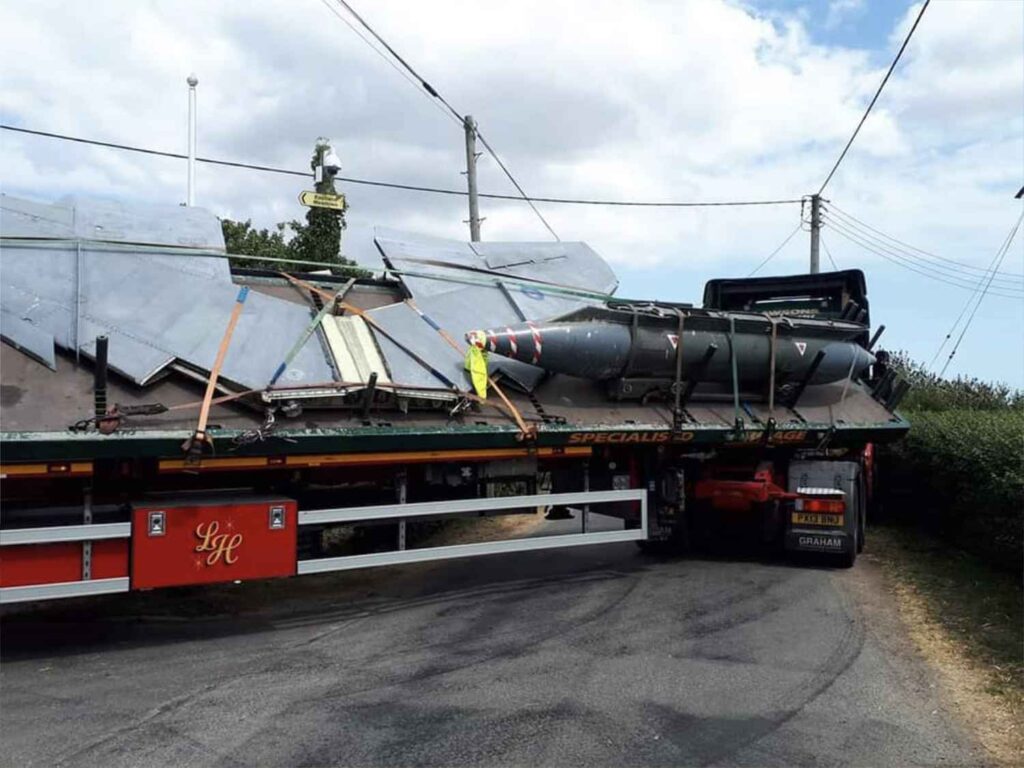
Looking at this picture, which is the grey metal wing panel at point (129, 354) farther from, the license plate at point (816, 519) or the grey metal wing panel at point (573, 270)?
the license plate at point (816, 519)

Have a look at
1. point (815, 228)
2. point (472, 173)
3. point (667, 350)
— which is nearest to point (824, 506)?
point (667, 350)

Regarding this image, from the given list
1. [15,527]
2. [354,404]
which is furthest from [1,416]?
[354,404]

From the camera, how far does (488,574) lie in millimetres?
9062

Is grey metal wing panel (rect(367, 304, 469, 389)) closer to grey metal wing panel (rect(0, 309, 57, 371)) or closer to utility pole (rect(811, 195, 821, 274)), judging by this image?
grey metal wing panel (rect(0, 309, 57, 371))

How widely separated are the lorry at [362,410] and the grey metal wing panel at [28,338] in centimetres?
1

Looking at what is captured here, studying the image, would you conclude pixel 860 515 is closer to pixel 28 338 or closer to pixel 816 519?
pixel 816 519

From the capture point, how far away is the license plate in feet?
30.9

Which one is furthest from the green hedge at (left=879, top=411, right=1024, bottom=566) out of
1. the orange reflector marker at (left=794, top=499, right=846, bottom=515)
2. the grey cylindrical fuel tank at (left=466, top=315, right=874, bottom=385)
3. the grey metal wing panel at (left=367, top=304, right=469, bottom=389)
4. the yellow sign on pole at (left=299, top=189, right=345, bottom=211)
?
the yellow sign on pole at (left=299, top=189, right=345, bottom=211)

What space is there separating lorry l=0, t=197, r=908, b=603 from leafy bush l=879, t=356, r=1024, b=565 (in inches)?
39.1

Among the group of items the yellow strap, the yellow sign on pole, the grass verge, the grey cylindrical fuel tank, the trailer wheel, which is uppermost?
the yellow sign on pole

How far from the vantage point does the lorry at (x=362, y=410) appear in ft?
19.3

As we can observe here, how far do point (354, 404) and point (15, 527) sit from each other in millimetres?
2319

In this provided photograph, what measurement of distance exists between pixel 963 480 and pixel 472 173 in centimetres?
1166

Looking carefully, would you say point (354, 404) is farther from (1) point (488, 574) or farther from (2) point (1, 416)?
(1) point (488, 574)
